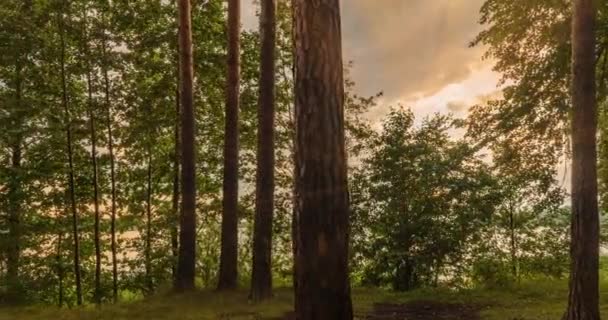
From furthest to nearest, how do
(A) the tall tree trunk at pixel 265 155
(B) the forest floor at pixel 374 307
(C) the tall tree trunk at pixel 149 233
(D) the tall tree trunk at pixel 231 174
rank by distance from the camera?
(C) the tall tree trunk at pixel 149 233, (D) the tall tree trunk at pixel 231 174, (A) the tall tree trunk at pixel 265 155, (B) the forest floor at pixel 374 307

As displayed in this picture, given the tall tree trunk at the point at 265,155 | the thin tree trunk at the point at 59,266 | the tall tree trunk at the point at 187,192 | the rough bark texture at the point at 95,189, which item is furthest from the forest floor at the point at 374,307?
the thin tree trunk at the point at 59,266

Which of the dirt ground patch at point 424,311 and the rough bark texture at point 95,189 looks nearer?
the dirt ground patch at point 424,311

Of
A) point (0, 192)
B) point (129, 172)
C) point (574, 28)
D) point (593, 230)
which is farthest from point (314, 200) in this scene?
point (129, 172)

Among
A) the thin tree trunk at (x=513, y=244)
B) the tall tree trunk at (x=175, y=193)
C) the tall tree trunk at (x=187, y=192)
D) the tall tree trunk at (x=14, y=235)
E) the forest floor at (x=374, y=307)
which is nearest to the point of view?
the forest floor at (x=374, y=307)

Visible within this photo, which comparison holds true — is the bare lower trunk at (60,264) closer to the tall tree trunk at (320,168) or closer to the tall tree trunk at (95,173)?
the tall tree trunk at (95,173)

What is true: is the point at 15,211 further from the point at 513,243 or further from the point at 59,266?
the point at 513,243

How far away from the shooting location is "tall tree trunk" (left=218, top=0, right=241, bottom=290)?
16562mm

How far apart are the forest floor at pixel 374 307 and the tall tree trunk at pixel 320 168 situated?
26.2 ft

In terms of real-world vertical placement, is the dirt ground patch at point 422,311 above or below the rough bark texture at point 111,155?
below

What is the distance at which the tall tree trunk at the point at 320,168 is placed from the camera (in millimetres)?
5328

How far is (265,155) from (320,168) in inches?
391

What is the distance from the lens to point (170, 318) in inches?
527

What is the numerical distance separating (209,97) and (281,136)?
3367mm

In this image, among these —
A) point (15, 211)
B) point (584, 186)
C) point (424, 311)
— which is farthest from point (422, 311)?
point (15, 211)
